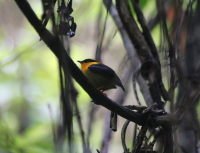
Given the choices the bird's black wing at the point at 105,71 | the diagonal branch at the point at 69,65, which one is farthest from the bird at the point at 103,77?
the diagonal branch at the point at 69,65

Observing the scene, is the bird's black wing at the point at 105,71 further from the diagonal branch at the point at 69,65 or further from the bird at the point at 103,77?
the diagonal branch at the point at 69,65

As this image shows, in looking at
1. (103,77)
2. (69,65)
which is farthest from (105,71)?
(69,65)

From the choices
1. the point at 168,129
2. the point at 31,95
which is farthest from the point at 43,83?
the point at 168,129

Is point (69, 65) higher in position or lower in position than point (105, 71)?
lower

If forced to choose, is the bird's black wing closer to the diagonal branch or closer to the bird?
the bird

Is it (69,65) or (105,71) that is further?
(105,71)

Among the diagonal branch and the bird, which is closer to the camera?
the diagonal branch

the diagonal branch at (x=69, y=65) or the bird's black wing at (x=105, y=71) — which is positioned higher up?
the bird's black wing at (x=105, y=71)

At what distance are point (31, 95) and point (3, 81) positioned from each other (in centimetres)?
46

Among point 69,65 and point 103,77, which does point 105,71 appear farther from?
point 69,65

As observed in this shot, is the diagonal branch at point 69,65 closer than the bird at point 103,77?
Yes

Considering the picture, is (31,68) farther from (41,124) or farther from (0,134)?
(0,134)

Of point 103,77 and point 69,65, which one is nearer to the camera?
point 69,65

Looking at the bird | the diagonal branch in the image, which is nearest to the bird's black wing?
the bird
